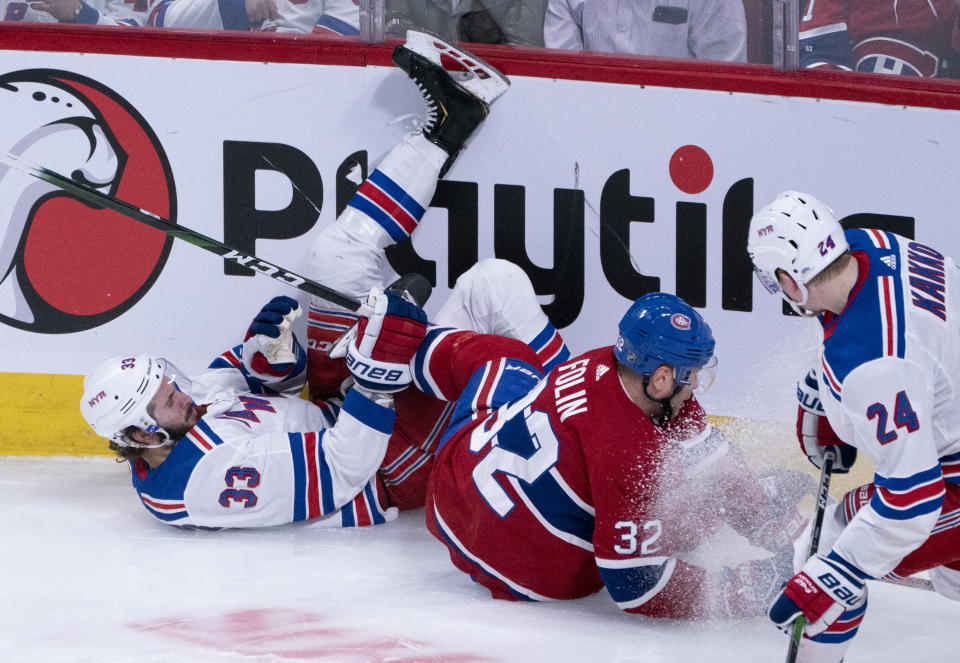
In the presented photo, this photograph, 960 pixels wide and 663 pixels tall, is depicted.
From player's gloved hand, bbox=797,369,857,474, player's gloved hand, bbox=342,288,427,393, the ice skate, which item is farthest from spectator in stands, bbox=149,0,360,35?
player's gloved hand, bbox=797,369,857,474

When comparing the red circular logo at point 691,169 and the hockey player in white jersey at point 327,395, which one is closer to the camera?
the hockey player in white jersey at point 327,395

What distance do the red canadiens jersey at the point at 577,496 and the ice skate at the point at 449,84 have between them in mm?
1033

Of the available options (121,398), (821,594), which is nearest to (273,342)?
(121,398)

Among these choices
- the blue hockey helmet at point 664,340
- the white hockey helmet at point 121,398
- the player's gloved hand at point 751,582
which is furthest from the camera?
the white hockey helmet at point 121,398

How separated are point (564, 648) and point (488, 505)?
368 millimetres

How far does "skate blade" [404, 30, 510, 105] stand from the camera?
133 inches

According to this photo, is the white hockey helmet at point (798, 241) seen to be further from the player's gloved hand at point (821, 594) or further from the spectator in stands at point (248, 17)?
the spectator in stands at point (248, 17)

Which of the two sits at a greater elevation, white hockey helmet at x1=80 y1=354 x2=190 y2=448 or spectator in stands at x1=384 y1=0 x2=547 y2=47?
spectator in stands at x1=384 y1=0 x2=547 y2=47

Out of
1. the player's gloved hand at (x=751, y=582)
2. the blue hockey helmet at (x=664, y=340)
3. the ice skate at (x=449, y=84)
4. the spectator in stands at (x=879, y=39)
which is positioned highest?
the spectator in stands at (x=879, y=39)

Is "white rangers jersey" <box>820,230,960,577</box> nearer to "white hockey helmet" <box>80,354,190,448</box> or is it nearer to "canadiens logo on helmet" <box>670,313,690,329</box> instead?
"canadiens logo on helmet" <box>670,313,690,329</box>

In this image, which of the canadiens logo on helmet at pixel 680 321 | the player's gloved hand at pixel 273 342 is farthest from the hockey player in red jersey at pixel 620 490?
the player's gloved hand at pixel 273 342

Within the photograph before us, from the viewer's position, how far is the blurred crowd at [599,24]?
11.3ft

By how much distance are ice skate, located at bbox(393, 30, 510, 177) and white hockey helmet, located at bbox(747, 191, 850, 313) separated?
144cm

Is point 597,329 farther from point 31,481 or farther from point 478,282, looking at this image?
point 31,481
